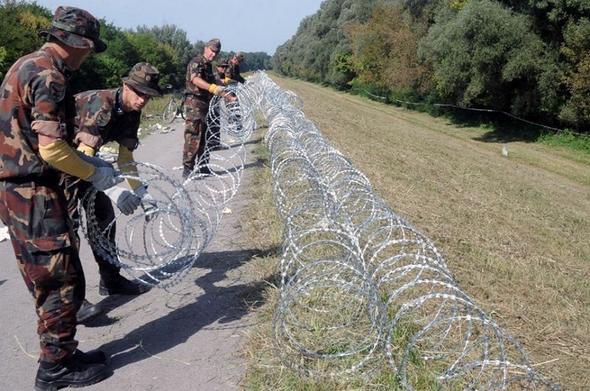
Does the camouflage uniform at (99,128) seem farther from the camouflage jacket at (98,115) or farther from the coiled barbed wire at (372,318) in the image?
the coiled barbed wire at (372,318)

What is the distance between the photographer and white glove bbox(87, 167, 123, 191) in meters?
3.49

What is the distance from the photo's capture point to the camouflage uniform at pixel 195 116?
30.2ft

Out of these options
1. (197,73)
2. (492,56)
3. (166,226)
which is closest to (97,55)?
(492,56)

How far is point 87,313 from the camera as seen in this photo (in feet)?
14.4

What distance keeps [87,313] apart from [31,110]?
6.45ft

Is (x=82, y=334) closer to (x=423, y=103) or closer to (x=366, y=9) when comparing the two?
(x=423, y=103)

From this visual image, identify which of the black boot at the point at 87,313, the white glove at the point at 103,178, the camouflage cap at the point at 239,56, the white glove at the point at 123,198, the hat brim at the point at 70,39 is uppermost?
the camouflage cap at the point at 239,56

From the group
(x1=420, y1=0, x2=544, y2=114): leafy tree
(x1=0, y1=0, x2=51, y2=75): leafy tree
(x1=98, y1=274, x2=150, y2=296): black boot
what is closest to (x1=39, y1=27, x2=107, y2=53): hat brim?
(x1=98, y1=274, x2=150, y2=296): black boot

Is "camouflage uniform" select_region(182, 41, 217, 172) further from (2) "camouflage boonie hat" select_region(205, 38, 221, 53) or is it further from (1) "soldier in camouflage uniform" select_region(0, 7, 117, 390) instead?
(1) "soldier in camouflage uniform" select_region(0, 7, 117, 390)

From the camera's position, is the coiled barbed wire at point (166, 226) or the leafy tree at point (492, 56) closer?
the coiled barbed wire at point (166, 226)

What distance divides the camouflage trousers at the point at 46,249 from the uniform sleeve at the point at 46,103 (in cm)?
41

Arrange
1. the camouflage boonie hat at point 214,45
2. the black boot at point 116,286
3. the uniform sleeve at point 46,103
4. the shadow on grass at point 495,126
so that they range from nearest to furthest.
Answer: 1. the uniform sleeve at point 46,103
2. the black boot at point 116,286
3. the camouflage boonie hat at point 214,45
4. the shadow on grass at point 495,126

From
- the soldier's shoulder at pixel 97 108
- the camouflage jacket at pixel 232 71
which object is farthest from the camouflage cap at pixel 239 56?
the soldier's shoulder at pixel 97 108

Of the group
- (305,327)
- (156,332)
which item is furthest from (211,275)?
(305,327)
